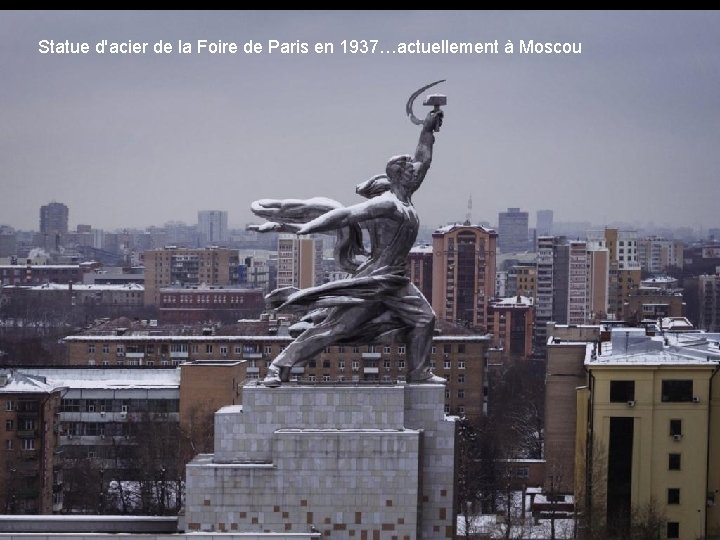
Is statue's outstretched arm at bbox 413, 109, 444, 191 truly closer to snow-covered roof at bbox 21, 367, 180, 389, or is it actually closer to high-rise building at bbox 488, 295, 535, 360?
snow-covered roof at bbox 21, 367, 180, 389

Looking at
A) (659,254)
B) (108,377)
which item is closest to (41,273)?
(659,254)

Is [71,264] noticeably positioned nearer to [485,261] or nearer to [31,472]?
[485,261]

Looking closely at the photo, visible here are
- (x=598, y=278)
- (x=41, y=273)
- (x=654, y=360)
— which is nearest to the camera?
(x=654, y=360)

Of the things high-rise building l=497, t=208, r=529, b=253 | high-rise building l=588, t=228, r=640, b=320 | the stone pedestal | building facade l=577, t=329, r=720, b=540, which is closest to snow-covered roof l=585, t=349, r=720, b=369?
building facade l=577, t=329, r=720, b=540

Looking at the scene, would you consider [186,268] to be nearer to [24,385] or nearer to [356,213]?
[24,385]

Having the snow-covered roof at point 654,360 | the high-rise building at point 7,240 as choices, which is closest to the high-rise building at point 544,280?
the high-rise building at point 7,240

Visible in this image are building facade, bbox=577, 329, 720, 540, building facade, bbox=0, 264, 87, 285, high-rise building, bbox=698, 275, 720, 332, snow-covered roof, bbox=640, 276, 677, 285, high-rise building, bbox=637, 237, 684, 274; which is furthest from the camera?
high-rise building, bbox=637, 237, 684, 274
